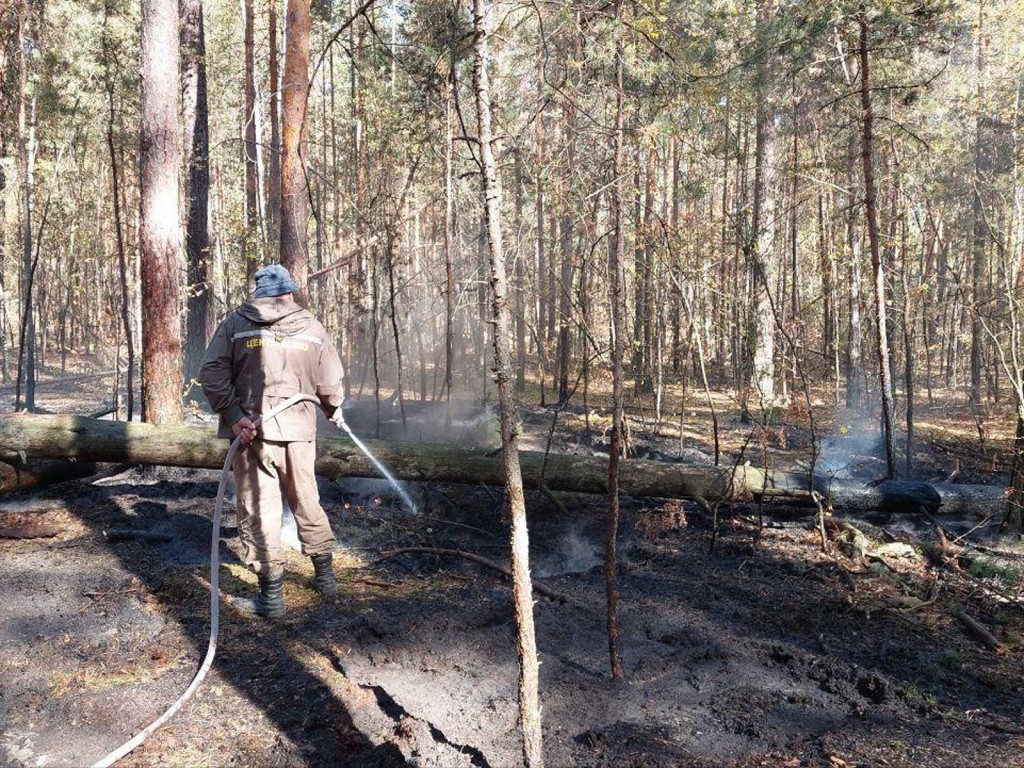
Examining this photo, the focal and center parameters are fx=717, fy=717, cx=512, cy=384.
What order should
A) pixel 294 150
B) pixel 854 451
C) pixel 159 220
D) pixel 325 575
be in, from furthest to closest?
1. pixel 854 451
2. pixel 294 150
3. pixel 159 220
4. pixel 325 575

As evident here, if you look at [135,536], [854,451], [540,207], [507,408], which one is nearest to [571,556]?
[135,536]

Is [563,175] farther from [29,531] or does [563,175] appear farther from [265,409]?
[29,531]

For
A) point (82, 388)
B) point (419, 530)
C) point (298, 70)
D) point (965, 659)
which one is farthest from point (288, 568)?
point (82, 388)

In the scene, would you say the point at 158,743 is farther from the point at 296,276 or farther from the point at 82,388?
the point at 82,388

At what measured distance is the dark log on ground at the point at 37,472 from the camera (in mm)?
6922

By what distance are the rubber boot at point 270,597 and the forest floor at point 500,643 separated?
128 millimetres

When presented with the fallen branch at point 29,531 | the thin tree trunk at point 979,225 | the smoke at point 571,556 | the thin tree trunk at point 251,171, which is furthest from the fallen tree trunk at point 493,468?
the thin tree trunk at point 979,225

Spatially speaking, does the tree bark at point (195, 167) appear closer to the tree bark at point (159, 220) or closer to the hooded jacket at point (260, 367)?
the tree bark at point (159, 220)

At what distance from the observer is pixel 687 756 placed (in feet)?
10.9

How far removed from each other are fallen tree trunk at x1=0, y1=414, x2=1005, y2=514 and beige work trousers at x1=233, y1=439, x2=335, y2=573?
176 centimetres

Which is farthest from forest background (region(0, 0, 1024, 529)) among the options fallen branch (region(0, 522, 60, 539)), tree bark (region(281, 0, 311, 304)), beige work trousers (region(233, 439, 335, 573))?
beige work trousers (region(233, 439, 335, 573))

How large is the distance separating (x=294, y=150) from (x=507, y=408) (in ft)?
21.7

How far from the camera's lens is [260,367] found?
4.88 meters

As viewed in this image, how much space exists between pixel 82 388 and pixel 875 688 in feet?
65.1
